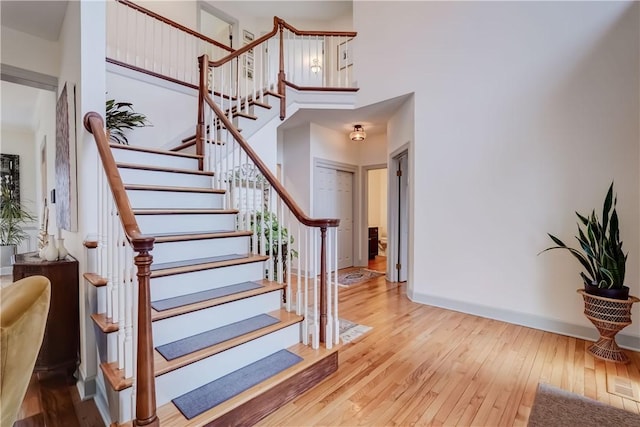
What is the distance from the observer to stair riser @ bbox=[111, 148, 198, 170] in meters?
2.67

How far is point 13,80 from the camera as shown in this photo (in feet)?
7.86

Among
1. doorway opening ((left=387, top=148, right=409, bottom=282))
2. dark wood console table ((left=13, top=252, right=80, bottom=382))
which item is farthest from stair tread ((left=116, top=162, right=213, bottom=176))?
doorway opening ((left=387, top=148, right=409, bottom=282))

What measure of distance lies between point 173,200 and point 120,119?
1874 mm

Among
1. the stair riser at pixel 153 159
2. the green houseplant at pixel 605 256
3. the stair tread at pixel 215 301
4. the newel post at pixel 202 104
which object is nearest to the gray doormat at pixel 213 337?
the stair tread at pixel 215 301

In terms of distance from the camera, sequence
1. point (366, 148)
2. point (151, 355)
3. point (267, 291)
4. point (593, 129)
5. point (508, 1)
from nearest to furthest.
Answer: point (151, 355) → point (267, 291) → point (593, 129) → point (508, 1) → point (366, 148)

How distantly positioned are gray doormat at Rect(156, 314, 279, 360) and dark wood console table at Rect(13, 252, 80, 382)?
947mm

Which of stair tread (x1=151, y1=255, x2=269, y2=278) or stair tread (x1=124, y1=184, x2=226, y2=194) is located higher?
stair tread (x1=124, y1=184, x2=226, y2=194)

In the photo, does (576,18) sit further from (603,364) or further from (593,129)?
(603,364)

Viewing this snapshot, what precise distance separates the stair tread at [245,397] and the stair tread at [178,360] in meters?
0.19

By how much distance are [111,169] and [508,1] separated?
3.85m

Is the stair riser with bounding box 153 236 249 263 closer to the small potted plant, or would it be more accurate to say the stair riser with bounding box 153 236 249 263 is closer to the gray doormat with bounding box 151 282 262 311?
the gray doormat with bounding box 151 282 262 311

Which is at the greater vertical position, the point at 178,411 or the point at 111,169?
the point at 111,169

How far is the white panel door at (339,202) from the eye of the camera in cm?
533

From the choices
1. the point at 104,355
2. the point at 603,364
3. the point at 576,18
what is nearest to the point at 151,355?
the point at 104,355
